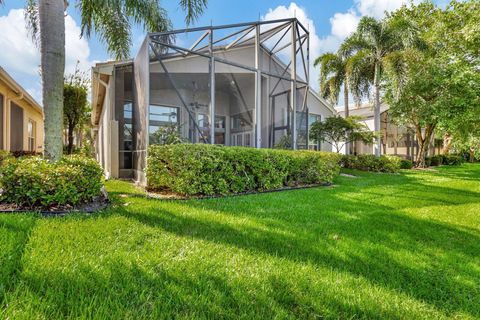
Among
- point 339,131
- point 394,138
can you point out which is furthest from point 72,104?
point 394,138

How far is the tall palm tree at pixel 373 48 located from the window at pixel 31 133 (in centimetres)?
1891

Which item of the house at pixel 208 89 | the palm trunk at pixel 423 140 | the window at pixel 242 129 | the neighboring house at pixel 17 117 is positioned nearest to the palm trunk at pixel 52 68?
the house at pixel 208 89

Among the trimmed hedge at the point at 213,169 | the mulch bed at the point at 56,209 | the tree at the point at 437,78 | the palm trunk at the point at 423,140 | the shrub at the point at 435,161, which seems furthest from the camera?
the shrub at the point at 435,161

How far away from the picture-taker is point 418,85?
1449 centimetres

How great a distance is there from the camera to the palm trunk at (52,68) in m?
5.09

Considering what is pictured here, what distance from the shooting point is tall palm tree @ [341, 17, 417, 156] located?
16.3m

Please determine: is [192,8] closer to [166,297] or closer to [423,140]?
[166,297]

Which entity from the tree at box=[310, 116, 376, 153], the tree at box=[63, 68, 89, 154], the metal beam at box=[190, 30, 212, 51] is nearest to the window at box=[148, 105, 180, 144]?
Result: the metal beam at box=[190, 30, 212, 51]

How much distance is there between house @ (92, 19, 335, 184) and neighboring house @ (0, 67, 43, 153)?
2.83m

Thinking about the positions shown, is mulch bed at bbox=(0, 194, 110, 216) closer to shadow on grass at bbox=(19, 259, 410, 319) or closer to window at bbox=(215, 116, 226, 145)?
shadow on grass at bbox=(19, 259, 410, 319)

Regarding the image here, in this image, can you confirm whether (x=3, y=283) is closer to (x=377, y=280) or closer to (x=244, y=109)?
(x=377, y=280)

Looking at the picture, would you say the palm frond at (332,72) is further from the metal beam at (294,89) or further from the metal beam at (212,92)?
the metal beam at (212,92)

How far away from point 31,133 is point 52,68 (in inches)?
→ 516

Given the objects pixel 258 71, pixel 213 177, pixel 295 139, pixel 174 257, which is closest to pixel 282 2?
pixel 258 71
